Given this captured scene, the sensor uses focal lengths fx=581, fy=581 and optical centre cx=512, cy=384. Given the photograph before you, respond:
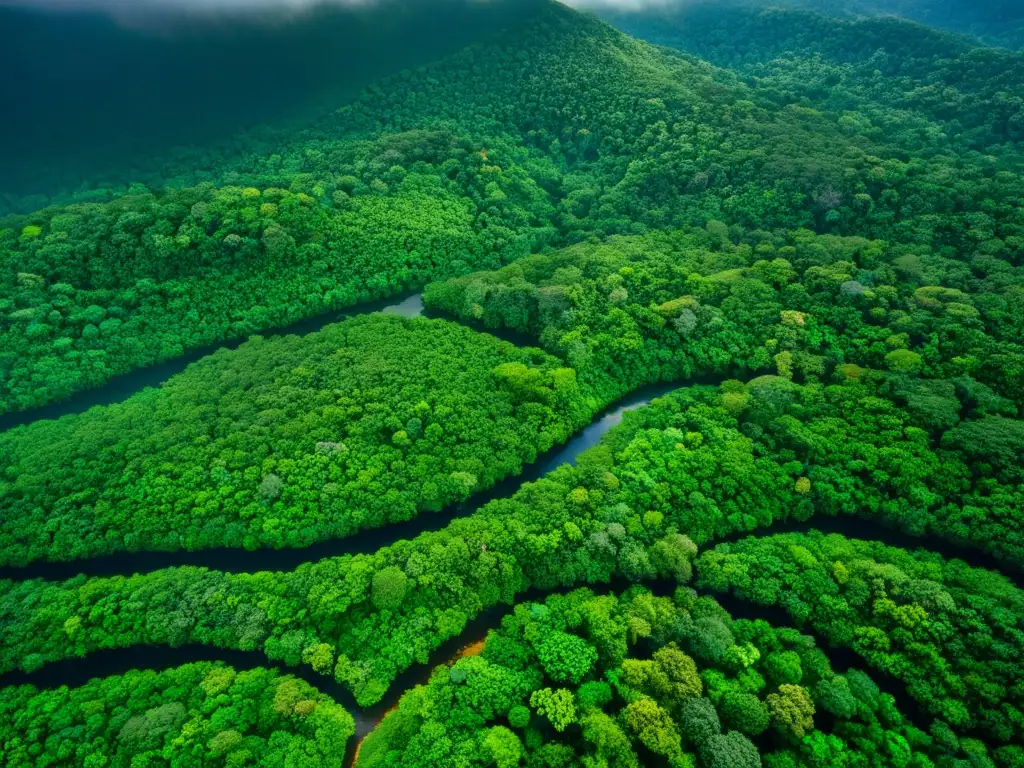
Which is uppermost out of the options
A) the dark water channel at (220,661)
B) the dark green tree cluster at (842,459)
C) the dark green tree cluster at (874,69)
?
the dark green tree cluster at (874,69)

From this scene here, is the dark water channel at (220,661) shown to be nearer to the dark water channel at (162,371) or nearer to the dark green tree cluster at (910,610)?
the dark green tree cluster at (910,610)

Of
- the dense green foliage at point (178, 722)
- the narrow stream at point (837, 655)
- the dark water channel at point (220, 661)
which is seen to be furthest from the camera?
the dark water channel at point (220, 661)

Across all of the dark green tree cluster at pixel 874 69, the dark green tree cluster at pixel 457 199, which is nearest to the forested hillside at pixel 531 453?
the dark green tree cluster at pixel 457 199

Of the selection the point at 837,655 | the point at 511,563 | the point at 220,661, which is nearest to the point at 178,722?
the point at 220,661

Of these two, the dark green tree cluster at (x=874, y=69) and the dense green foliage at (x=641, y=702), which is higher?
the dark green tree cluster at (x=874, y=69)

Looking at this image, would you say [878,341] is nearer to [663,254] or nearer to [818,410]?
[818,410]

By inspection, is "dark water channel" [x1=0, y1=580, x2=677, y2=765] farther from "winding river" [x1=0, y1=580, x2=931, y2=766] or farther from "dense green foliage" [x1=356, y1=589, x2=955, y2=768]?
"dense green foliage" [x1=356, y1=589, x2=955, y2=768]
